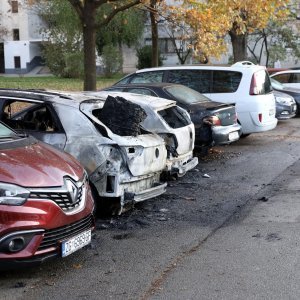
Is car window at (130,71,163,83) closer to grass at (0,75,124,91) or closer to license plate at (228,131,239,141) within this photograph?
license plate at (228,131,239,141)

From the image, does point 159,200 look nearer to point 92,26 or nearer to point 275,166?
point 275,166

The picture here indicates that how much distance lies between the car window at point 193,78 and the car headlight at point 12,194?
8626 millimetres

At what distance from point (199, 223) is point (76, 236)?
84.5 inches

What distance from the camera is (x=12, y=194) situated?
4348 mm

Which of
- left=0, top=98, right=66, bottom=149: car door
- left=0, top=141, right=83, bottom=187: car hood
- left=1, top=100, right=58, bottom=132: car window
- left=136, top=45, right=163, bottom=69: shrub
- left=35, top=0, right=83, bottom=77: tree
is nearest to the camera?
left=0, top=141, right=83, bottom=187: car hood

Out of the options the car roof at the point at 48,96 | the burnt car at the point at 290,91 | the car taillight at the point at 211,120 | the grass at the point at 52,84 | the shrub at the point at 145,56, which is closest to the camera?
the car roof at the point at 48,96

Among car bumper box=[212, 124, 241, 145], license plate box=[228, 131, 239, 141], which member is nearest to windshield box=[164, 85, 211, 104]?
car bumper box=[212, 124, 241, 145]

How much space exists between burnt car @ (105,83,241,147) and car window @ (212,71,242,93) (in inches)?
65.4

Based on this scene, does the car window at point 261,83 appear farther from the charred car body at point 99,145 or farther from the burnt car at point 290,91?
the charred car body at point 99,145

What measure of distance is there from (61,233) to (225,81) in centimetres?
855

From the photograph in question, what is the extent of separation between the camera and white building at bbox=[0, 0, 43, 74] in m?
62.2

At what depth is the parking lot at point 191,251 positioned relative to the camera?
4535 mm

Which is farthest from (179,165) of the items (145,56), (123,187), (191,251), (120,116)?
(145,56)

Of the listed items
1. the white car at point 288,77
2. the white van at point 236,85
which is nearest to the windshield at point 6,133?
the white van at point 236,85
